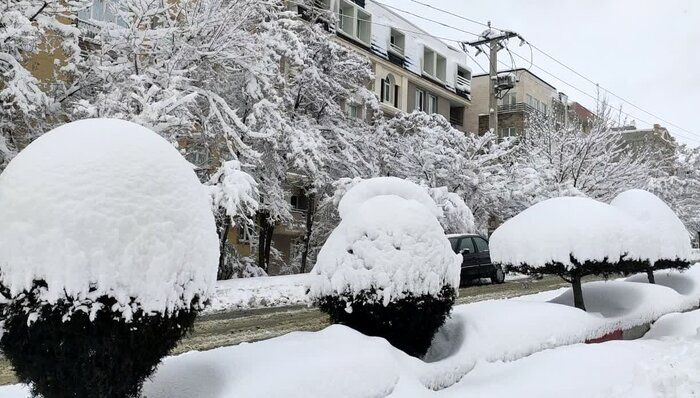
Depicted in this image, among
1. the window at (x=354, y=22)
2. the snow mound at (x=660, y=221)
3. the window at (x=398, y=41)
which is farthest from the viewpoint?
the window at (x=398, y=41)

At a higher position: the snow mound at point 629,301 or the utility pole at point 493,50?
the utility pole at point 493,50

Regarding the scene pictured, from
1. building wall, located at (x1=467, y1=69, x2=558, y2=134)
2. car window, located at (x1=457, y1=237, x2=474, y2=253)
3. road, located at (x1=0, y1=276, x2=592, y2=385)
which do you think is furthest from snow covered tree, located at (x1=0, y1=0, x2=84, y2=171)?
building wall, located at (x1=467, y1=69, x2=558, y2=134)

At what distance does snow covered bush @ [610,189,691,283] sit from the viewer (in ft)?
32.0

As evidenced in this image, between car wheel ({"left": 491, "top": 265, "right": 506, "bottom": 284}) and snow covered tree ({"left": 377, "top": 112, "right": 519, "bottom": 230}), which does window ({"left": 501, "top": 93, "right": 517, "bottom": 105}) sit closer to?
snow covered tree ({"left": 377, "top": 112, "right": 519, "bottom": 230})

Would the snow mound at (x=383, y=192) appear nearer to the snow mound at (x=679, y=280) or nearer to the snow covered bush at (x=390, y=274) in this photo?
the snow covered bush at (x=390, y=274)

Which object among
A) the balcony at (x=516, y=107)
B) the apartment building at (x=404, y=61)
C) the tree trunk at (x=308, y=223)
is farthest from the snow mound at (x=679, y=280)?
the balcony at (x=516, y=107)

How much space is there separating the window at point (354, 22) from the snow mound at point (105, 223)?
30819 millimetres

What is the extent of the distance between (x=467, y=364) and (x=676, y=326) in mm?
5204

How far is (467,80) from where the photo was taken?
1865 inches

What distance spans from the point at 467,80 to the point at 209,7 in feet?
116

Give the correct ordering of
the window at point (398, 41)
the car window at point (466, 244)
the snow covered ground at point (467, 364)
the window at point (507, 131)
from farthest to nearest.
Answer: the window at point (507, 131)
the window at point (398, 41)
the car window at point (466, 244)
the snow covered ground at point (467, 364)

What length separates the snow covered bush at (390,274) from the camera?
17.2 ft

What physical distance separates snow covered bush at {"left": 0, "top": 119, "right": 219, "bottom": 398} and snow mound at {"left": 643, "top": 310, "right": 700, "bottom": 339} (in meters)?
7.61

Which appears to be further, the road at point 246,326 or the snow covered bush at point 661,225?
the snow covered bush at point 661,225
